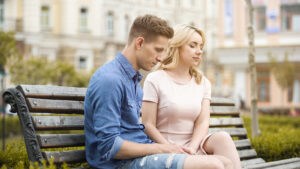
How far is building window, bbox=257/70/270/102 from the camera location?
34562 mm

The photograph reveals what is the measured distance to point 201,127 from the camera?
4.12m

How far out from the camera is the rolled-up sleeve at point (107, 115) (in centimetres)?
311

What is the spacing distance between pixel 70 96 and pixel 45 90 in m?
0.26

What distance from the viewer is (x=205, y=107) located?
429 cm

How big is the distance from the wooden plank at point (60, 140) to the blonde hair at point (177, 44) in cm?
103

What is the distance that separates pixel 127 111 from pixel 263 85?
32464 mm

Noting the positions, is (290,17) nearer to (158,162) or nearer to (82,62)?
(82,62)

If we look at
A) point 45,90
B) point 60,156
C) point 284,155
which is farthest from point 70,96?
point 284,155

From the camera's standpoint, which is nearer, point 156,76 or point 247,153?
point 156,76

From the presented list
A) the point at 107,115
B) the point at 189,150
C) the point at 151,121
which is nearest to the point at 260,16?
the point at 151,121

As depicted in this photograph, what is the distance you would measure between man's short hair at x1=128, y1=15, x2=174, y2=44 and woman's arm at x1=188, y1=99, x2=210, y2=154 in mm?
1018

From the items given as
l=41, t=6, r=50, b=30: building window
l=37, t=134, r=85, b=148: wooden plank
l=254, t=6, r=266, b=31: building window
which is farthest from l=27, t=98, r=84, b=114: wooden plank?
l=41, t=6, r=50, b=30: building window

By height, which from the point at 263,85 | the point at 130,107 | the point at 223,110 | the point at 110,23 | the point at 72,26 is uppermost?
the point at 110,23

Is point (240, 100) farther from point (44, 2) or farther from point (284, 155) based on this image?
point (284, 155)
